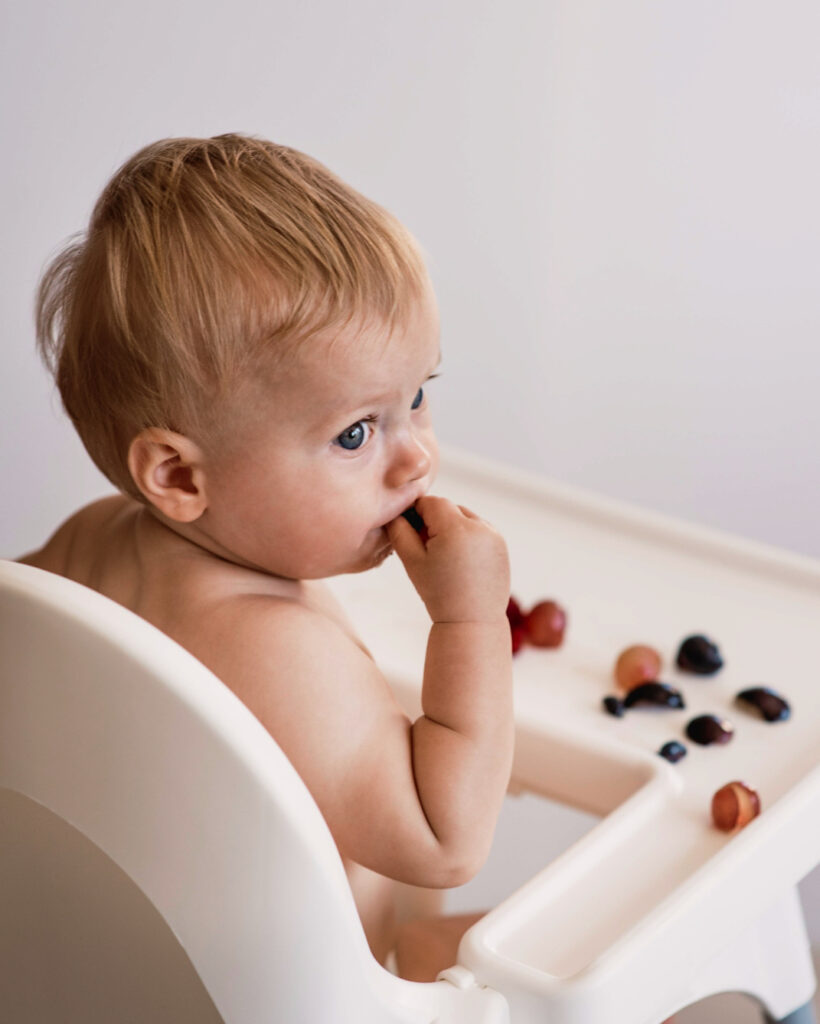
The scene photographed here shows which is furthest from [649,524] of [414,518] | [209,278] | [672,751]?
[209,278]

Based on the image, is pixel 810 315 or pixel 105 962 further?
pixel 810 315

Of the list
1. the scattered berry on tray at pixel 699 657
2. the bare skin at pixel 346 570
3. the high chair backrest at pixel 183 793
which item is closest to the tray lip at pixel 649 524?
the scattered berry on tray at pixel 699 657

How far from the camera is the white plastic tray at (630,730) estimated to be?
64 centimetres

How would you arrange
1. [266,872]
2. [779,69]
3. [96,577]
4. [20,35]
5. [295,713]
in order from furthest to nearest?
[779,69], [20,35], [96,577], [295,713], [266,872]

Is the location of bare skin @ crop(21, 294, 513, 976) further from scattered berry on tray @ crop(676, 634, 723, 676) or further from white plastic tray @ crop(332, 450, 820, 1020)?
scattered berry on tray @ crop(676, 634, 723, 676)

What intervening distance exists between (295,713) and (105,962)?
12cm

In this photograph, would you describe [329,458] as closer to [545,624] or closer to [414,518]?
[414,518]

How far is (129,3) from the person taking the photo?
1.13m

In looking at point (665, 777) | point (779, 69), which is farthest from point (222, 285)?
point (779, 69)

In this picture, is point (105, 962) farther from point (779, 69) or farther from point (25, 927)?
point (779, 69)

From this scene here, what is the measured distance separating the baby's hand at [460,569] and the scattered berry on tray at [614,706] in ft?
0.74

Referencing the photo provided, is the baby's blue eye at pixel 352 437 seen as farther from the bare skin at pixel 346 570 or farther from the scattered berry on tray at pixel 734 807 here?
the scattered berry on tray at pixel 734 807

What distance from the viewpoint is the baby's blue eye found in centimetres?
64

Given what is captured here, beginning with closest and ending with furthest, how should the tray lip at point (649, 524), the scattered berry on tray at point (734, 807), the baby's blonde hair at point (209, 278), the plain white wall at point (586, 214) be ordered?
1. the baby's blonde hair at point (209, 278)
2. the scattered berry on tray at point (734, 807)
3. the tray lip at point (649, 524)
4. the plain white wall at point (586, 214)
